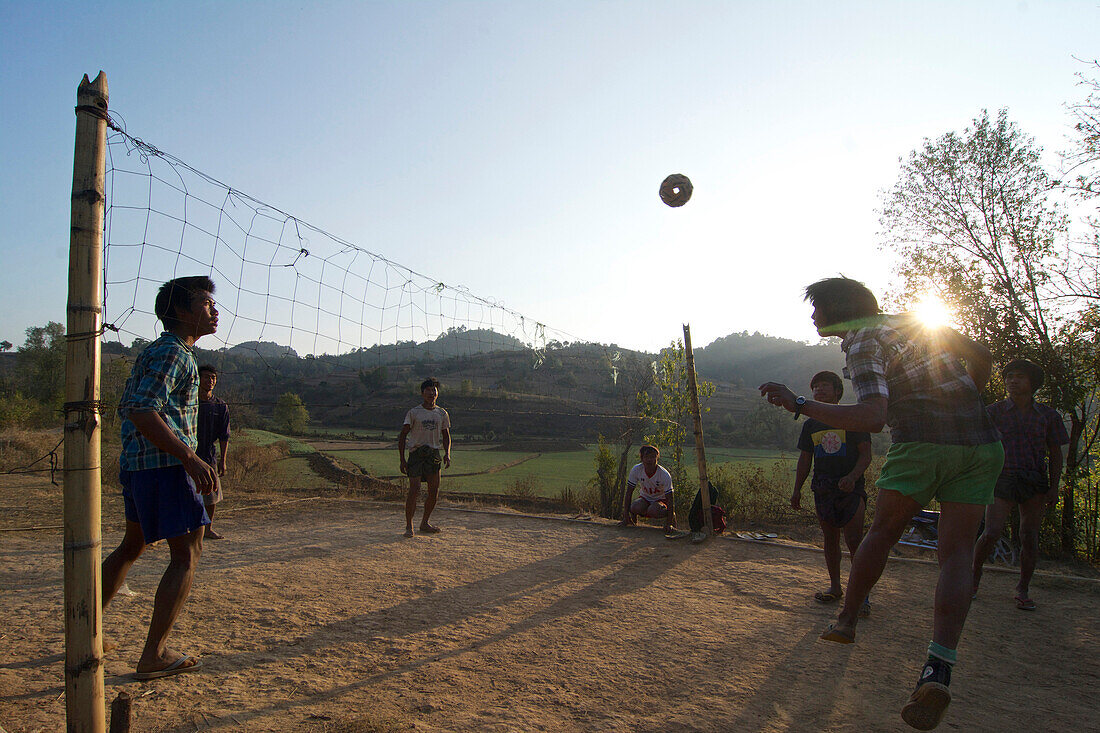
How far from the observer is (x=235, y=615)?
12.1ft

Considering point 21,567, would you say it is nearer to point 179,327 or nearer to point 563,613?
point 179,327

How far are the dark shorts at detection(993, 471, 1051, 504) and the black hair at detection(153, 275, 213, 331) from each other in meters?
5.31

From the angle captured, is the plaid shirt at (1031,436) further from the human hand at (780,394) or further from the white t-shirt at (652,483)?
the white t-shirt at (652,483)

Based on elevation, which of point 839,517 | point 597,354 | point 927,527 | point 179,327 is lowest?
point 927,527

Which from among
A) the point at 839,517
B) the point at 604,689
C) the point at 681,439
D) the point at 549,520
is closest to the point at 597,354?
the point at 681,439

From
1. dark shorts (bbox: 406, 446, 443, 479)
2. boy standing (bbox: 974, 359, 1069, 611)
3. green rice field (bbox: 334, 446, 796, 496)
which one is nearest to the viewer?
boy standing (bbox: 974, 359, 1069, 611)

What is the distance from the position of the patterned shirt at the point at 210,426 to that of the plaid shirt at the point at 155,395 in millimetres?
2882

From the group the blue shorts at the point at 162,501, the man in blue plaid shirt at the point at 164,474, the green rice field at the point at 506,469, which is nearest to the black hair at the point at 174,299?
the man in blue plaid shirt at the point at 164,474

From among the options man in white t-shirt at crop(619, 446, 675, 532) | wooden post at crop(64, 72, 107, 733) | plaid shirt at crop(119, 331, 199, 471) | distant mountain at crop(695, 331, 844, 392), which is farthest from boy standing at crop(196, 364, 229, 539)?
distant mountain at crop(695, 331, 844, 392)

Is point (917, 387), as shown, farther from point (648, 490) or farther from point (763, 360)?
point (763, 360)

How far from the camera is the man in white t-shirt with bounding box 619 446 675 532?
6926 mm

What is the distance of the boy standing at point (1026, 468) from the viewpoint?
4223 mm

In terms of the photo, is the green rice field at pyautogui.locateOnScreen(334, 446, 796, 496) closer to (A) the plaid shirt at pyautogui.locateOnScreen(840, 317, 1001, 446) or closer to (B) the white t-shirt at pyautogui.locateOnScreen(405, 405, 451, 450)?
(B) the white t-shirt at pyautogui.locateOnScreen(405, 405, 451, 450)

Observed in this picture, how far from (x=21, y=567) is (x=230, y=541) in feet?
5.17
